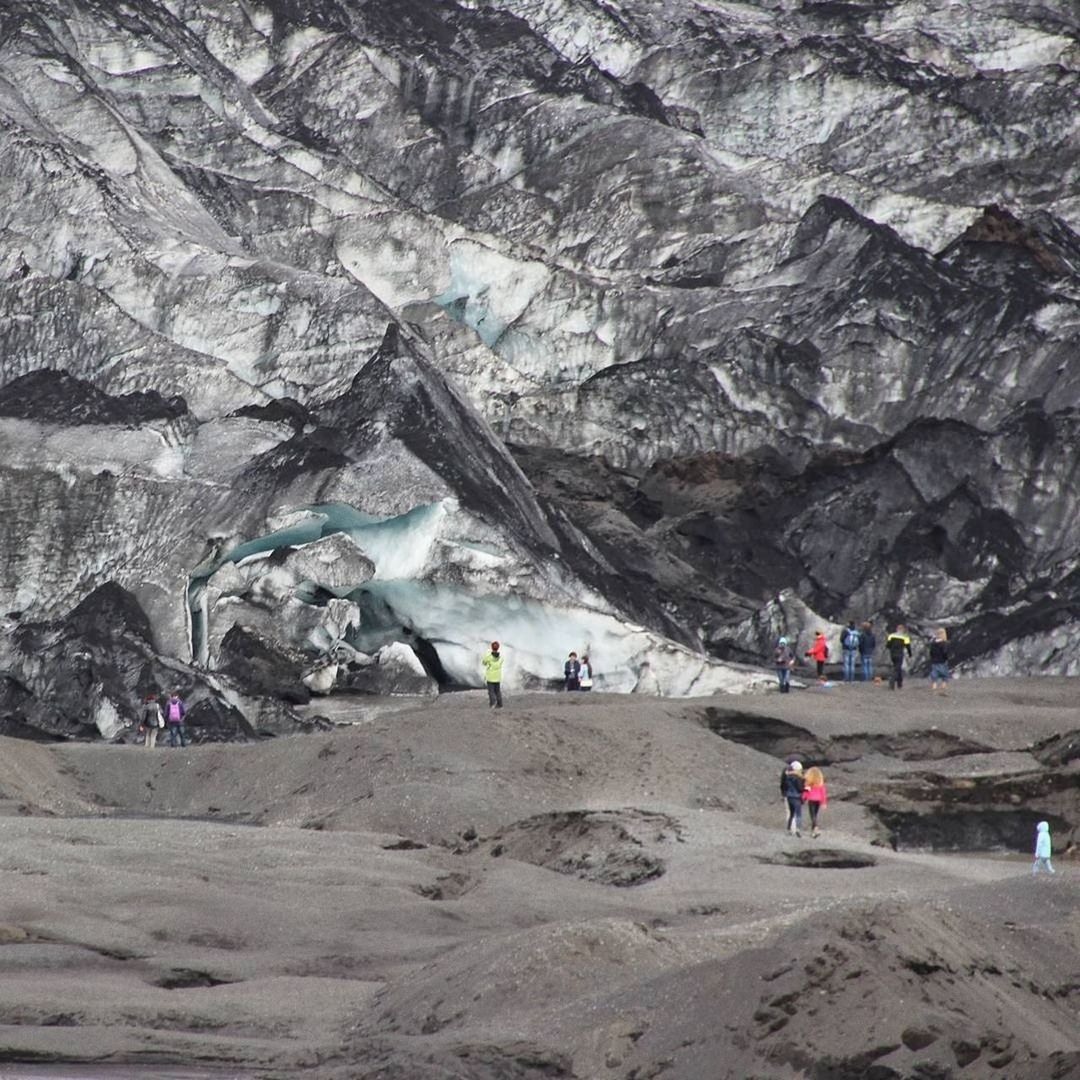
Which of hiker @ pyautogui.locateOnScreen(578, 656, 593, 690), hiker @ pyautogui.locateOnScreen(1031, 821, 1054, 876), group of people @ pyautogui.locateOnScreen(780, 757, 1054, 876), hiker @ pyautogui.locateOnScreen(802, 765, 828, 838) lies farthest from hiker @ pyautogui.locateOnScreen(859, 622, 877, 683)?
hiker @ pyautogui.locateOnScreen(1031, 821, 1054, 876)

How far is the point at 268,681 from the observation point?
3372 cm

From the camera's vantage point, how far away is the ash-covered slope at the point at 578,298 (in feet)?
123

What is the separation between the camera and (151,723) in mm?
29688

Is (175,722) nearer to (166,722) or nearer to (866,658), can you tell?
(166,722)

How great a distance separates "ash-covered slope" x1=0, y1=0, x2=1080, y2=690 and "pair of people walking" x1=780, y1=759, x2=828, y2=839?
1052 cm

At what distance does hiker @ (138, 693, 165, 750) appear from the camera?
29.7 meters

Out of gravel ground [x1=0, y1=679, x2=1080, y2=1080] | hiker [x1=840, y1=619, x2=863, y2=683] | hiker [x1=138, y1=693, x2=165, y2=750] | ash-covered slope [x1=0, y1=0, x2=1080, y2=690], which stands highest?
ash-covered slope [x1=0, y1=0, x2=1080, y2=690]

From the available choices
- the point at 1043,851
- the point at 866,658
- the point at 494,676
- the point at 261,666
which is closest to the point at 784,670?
the point at 866,658

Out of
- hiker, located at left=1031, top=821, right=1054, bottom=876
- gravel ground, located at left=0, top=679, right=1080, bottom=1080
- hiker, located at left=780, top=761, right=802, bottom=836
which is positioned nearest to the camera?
gravel ground, located at left=0, top=679, right=1080, bottom=1080

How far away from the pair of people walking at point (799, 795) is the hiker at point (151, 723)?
29.7 feet

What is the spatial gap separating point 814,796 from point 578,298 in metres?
33.3

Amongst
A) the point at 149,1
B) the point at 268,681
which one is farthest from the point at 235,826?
the point at 149,1

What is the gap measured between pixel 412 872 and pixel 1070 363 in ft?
109

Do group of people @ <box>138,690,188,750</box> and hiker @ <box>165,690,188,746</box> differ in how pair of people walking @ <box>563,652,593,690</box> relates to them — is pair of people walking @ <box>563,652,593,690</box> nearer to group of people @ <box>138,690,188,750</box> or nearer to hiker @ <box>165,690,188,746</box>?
group of people @ <box>138,690,188,750</box>
